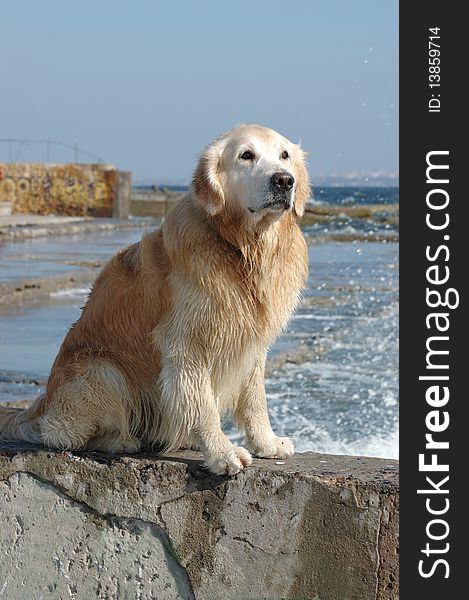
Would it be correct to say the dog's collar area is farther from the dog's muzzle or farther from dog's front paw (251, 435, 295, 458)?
dog's front paw (251, 435, 295, 458)

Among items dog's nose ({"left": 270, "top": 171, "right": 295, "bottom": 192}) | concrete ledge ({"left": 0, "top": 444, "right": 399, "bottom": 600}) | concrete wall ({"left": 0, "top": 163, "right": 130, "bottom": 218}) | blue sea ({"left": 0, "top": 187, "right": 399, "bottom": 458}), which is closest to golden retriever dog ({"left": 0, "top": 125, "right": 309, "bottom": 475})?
dog's nose ({"left": 270, "top": 171, "right": 295, "bottom": 192})

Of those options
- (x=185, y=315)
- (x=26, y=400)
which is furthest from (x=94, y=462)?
(x=26, y=400)

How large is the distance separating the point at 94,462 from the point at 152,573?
501 mm

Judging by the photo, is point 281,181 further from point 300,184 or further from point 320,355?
point 320,355

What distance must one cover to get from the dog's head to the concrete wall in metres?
38.5

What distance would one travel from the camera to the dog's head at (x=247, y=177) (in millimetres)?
3859

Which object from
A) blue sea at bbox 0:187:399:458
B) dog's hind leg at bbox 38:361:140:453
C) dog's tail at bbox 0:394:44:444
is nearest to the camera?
dog's hind leg at bbox 38:361:140:453

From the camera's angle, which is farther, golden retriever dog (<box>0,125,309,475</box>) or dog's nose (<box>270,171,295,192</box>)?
golden retriever dog (<box>0,125,309,475</box>)

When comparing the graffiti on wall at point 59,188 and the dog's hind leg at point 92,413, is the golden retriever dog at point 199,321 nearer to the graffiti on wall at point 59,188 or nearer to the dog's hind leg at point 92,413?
the dog's hind leg at point 92,413

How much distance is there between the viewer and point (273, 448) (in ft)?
13.9

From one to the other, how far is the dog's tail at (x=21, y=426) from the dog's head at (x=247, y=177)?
1268 millimetres

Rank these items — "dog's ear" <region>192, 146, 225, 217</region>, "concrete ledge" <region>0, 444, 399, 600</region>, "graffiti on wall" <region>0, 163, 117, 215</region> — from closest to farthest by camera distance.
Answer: "concrete ledge" <region>0, 444, 399, 600</region>, "dog's ear" <region>192, 146, 225, 217</region>, "graffiti on wall" <region>0, 163, 117, 215</region>

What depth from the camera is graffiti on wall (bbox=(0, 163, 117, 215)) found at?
1639 inches

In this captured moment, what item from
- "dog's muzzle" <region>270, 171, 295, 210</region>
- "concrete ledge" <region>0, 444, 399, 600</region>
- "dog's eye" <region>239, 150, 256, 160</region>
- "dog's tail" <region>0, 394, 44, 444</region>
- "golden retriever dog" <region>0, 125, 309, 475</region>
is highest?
"dog's eye" <region>239, 150, 256, 160</region>
